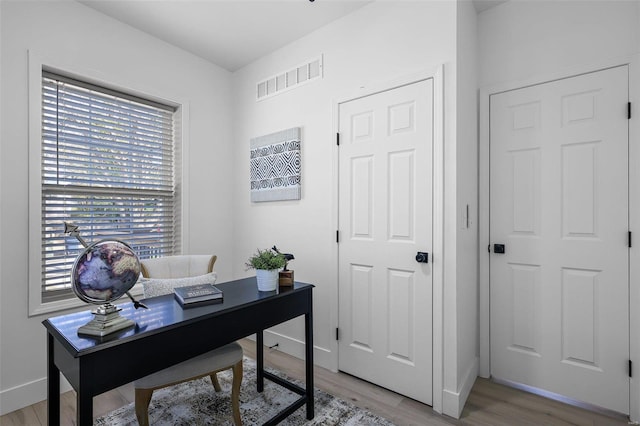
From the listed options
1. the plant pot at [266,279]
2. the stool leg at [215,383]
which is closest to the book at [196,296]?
the plant pot at [266,279]

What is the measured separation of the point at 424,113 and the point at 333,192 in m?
0.90

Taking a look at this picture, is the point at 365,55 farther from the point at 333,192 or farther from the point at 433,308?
the point at 433,308

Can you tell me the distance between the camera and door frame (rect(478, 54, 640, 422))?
1.92 metres

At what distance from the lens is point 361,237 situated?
2463 mm

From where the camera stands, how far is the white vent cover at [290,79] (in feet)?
9.06

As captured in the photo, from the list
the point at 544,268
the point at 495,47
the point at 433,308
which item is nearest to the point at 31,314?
the point at 433,308

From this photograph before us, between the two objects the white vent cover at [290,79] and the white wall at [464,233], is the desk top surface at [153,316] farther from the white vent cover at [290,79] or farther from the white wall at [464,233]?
the white vent cover at [290,79]

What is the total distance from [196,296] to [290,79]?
83.6 inches

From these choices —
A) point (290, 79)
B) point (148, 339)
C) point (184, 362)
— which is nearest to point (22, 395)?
point (184, 362)

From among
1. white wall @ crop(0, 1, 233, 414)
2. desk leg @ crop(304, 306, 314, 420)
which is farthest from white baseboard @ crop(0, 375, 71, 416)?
desk leg @ crop(304, 306, 314, 420)

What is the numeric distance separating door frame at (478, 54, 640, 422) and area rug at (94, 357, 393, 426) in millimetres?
1123

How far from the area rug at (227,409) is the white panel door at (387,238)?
0.41 meters

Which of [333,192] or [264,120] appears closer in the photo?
[333,192]

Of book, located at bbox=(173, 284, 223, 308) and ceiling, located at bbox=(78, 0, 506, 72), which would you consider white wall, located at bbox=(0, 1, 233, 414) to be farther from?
book, located at bbox=(173, 284, 223, 308)
